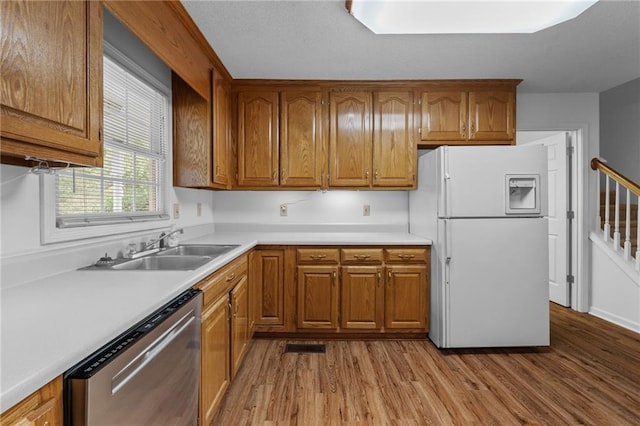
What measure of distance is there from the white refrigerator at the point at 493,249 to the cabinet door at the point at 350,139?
78cm

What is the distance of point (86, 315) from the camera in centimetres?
95

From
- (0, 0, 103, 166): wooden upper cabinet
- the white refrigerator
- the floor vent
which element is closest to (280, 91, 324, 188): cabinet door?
the white refrigerator

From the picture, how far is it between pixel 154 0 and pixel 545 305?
3.37 metres

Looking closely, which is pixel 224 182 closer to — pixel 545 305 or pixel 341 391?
pixel 341 391

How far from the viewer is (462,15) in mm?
1875

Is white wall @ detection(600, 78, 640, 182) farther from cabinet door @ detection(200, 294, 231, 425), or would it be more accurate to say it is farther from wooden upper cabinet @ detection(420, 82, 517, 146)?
cabinet door @ detection(200, 294, 231, 425)

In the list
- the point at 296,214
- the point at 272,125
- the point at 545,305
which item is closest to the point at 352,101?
the point at 272,125

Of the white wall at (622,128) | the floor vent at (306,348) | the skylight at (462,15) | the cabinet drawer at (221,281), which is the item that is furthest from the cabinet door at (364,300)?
the white wall at (622,128)

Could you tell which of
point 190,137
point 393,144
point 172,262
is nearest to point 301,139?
point 393,144

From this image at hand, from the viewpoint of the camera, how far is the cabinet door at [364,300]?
2.87 m

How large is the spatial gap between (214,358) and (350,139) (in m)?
2.21

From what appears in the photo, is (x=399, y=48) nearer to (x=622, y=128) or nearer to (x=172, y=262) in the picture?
(x=172, y=262)

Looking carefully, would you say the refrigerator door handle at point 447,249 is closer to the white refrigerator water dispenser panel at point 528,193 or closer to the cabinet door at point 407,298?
the cabinet door at point 407,298

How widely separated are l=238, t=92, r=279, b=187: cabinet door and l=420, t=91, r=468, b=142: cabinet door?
1423 millimetres
